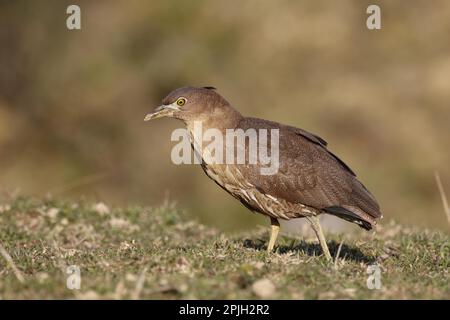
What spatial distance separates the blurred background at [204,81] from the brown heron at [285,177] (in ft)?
31.7

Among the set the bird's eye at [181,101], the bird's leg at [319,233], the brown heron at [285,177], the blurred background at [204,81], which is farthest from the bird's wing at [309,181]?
the blurred background at [204,81]

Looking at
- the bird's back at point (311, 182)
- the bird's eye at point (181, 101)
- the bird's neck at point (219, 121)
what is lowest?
the bird's back at point (311, 182)

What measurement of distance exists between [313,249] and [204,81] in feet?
37.7

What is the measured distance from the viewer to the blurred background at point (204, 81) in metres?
18.5

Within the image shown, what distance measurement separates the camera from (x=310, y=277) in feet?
20.8

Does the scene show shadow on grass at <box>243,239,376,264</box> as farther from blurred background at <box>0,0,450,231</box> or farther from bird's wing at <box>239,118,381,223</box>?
blurred background at <box>0,0,450,231</box>

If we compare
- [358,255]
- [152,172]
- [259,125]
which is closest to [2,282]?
[259,125]

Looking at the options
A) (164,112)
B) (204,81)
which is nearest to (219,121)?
(164,112)

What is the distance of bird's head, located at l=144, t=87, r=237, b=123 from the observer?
8.05 m

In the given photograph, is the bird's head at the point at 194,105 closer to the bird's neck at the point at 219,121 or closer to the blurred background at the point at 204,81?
the bird's neck at the point at 219,121

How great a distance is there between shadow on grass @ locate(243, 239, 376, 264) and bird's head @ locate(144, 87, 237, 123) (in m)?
1.39
